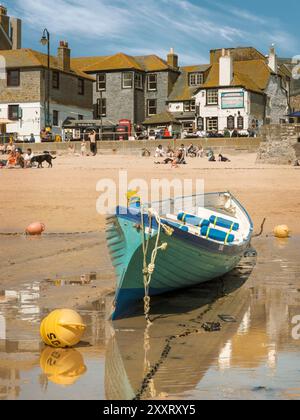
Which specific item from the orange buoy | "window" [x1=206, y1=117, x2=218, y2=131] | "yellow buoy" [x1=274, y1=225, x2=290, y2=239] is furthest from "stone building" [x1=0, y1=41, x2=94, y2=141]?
"yellow buoy" [x1=274, y1=225, x2=290, y2=239]

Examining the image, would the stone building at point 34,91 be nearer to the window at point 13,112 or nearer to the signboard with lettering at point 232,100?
the window at point 13,112

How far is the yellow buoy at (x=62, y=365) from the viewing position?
21.0ft

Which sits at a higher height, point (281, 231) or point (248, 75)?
point (248, 75)

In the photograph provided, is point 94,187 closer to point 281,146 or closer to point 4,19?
point 281,146

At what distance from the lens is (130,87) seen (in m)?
63.6

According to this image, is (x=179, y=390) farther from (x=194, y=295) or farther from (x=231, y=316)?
(x=194, y=295)

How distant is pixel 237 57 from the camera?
67438 millimetres

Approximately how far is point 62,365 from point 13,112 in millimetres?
52637

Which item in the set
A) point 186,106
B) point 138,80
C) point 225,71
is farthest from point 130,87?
point 225,71

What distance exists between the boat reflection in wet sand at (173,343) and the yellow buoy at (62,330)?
0.42m

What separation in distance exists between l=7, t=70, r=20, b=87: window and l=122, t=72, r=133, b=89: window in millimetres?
10810

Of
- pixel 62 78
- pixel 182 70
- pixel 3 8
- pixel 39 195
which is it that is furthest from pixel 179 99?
pixel 39 195

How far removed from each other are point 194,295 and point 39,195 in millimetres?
14293

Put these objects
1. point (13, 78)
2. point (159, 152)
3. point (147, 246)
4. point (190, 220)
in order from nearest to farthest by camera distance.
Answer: point (147, 246)
point (190, 220)
point (159, 152)
point (13, 78)
